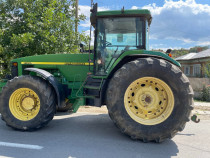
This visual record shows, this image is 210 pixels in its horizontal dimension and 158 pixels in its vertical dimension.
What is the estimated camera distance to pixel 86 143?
11.2 ft

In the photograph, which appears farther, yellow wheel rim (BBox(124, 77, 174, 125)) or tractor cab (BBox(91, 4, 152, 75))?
tractor cab (BBox(91, 4, 152, 75))

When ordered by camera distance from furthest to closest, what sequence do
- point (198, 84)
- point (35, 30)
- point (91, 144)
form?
point (198, 84), point (35, 30), point (91, 144)

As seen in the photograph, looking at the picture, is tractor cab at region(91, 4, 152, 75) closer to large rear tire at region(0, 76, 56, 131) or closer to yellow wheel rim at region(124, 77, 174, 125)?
yellow wheel rim at region(124, 77, 174, 125)

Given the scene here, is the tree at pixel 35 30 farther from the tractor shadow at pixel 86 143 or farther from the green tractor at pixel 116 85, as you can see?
the tractor shadow at pixel 86 143

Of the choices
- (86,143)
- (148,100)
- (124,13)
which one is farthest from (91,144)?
(124,13)

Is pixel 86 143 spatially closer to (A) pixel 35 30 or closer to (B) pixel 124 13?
(B) pixel 124 13

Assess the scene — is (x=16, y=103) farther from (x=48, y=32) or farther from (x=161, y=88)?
(x=48, y=32)

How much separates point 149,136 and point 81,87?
186cm

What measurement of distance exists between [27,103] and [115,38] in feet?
7.96

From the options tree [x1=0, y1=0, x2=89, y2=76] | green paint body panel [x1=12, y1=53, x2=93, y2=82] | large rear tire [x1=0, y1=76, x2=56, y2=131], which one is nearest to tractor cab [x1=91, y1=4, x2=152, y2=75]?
green paint body panel [x1=12, y1=53, x2=93, y2=82]

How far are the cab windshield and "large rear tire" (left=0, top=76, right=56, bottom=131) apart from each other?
49.6 inches

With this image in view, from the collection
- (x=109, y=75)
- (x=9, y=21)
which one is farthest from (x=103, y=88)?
(x=9, y=21)

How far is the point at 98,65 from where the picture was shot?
4270 millimetres

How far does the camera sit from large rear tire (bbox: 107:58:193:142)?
10.8ft
